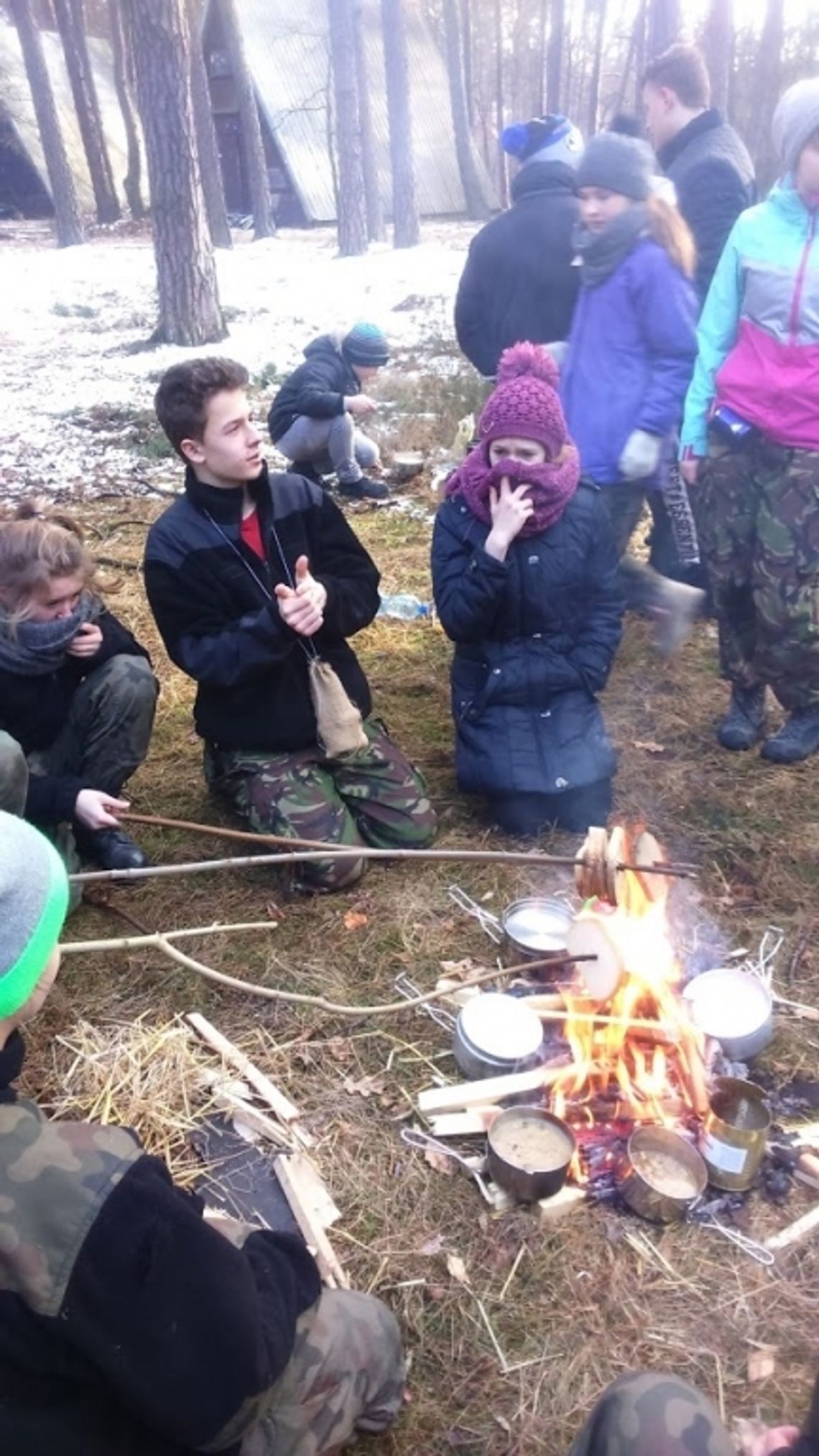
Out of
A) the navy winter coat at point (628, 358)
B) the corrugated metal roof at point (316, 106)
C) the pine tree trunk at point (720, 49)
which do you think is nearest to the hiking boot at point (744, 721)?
the navy winter coat at point (628, 358)

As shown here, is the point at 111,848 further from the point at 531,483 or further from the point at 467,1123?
the point at 531,483

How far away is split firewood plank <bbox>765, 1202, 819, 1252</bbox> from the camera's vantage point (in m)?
2.39

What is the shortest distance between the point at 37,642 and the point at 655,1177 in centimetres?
253

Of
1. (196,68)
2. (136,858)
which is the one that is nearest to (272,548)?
(136,858)

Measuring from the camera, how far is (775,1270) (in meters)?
2.35

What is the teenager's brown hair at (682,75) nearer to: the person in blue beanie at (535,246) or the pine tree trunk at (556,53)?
the person in blue beanie at (535,246)

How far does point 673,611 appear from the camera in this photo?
5.12 m

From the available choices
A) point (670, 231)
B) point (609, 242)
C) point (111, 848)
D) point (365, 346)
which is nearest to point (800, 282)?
point (670, 231)

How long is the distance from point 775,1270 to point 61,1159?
68.5 inches

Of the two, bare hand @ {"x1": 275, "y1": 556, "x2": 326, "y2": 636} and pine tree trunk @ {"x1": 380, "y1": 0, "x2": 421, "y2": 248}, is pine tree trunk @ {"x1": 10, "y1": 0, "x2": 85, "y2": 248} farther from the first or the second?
bare hand @ {"x1": 275, "y1": 556, "x2": 326, "y2": 636}

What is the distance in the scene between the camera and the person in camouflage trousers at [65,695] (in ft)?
11.0

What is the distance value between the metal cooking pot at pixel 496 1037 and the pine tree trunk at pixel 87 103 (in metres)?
28.1

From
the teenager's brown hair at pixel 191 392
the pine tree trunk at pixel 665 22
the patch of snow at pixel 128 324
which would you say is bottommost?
the patch of snow at pixel 128 324

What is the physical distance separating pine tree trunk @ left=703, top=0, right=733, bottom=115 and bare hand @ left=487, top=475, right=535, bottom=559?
51.9ft
